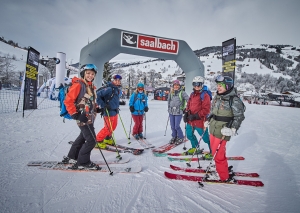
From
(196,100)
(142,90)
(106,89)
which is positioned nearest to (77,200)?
(106,89)

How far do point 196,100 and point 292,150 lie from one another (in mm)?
3240

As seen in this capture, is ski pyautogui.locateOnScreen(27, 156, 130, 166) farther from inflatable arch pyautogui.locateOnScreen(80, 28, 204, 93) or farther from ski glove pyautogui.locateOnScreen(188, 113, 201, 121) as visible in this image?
inflatable arch pyautogui.locateOnScreen(80, 28, 204, 93)

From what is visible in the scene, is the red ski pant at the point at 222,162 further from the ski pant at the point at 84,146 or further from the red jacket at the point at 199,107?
the ski pant at the point at 84,146

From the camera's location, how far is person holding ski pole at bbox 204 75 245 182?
7.62 feet

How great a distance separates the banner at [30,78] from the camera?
737cm

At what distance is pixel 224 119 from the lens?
2.45 metres

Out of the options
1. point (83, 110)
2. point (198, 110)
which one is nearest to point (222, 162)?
point (198, 110)

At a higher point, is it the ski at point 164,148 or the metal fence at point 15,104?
the metal fence at point 15,104

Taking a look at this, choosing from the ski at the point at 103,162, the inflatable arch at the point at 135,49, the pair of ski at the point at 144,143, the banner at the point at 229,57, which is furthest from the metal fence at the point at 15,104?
the banner at the point at 229,57

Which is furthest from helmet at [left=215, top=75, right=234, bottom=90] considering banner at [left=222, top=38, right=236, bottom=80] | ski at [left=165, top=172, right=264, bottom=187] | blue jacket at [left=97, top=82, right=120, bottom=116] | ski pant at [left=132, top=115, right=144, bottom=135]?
banner at [left=222, top=38, right=236, bottom=80]

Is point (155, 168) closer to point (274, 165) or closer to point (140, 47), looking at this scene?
Answer: point (274, 165)

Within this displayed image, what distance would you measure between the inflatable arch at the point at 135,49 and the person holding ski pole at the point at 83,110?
242 inches

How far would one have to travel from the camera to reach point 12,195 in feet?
6.33

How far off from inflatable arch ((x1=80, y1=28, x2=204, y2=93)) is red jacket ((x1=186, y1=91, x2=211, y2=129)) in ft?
20.7
